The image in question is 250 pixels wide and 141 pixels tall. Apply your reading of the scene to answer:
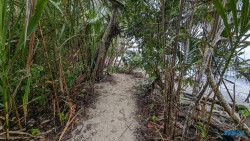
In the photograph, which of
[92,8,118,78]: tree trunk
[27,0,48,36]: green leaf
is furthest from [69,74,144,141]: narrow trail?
[27,0,48,36]: green leaf

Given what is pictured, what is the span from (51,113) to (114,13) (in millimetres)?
1633

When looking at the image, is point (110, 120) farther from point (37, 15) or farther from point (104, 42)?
point (104, 42)

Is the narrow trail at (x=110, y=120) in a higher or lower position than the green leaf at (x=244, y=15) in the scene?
lower

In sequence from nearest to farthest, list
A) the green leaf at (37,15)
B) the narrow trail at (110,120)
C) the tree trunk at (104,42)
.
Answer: the green leaf at (37,15) → the narrow trail at (110,120) → the tree trunk at (104,42)

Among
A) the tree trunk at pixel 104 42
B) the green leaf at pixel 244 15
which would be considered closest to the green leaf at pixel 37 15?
the green leaf at pixel 244 15

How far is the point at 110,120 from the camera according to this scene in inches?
62.4

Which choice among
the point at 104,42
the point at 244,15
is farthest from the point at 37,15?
the point at 104,42

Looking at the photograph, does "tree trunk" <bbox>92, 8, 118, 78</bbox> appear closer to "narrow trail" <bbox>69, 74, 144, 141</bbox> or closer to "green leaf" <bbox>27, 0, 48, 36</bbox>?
"narrow trail" <bbox>69, 74, 144, 141</bbox>

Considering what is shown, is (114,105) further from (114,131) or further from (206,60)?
(206,60)

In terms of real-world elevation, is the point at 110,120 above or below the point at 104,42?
below

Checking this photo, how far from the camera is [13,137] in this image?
1150mm

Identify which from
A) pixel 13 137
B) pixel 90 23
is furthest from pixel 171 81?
pixel 90 23

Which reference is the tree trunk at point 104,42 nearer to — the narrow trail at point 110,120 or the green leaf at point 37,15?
the narrow trail at point 110,120

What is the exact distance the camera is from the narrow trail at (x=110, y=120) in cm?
135
